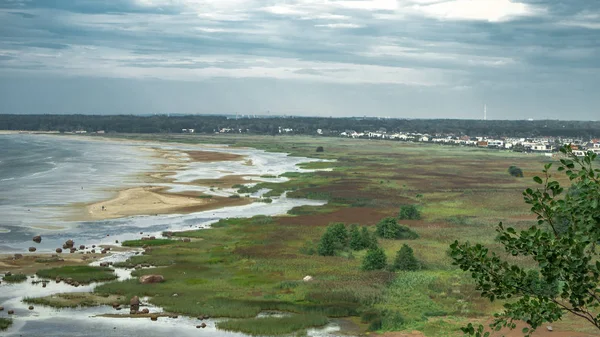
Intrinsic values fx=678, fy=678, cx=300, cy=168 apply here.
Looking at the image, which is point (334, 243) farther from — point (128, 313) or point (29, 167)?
point (29, 167)

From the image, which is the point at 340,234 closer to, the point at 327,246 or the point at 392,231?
the point at 327,246

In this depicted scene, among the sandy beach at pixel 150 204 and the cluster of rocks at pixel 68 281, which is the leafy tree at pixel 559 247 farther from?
the sandy beach at pixel 150 204

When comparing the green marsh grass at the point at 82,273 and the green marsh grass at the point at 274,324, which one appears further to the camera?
the green marsh grass at the point at 82,273

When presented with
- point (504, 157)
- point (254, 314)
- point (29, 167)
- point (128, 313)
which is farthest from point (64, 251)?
point (504, 157)

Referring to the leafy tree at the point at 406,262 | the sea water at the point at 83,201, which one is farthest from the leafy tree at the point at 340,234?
the sea water at the point at 83,201

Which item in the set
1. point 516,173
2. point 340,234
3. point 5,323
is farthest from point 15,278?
point 516,173

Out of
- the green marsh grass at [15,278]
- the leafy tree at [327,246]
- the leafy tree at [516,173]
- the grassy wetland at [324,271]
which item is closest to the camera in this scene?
the grassy wetland at [324,271]

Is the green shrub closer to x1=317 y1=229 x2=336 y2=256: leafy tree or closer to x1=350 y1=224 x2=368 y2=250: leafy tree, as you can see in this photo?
x1=317 y1=229 x2=336 y2=256: leafy tree
